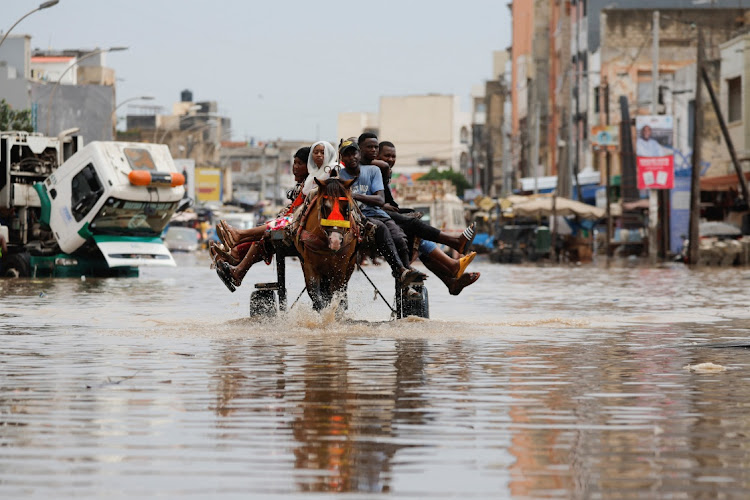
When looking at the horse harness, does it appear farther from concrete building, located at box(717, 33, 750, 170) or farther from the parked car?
the parked car

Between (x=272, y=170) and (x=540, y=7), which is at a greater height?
(x=540, y=7)

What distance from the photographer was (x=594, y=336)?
15734mm

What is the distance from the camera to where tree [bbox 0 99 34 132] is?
6769 cm

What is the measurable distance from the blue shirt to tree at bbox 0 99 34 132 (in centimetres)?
5265

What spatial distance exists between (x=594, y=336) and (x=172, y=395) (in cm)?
700

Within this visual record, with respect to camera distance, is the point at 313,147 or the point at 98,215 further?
the point at 98,215

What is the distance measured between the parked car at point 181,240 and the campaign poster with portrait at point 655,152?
2540 centimetres

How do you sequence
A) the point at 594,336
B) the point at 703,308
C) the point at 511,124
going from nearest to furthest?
the point at 594,336
the point at 703,308
the point at 511,124

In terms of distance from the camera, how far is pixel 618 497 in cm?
597

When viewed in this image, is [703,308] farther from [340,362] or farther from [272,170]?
[272,170]

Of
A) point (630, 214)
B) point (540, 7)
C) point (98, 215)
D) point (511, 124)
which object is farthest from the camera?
point (511, 124)

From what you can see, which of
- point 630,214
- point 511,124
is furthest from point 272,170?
point 630,214

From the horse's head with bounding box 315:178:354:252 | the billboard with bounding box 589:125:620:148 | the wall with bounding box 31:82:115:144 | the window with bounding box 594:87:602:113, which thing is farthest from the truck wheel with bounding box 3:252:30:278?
the wall with bounding box 31:82:115:144

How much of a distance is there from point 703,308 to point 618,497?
16.2 metres
